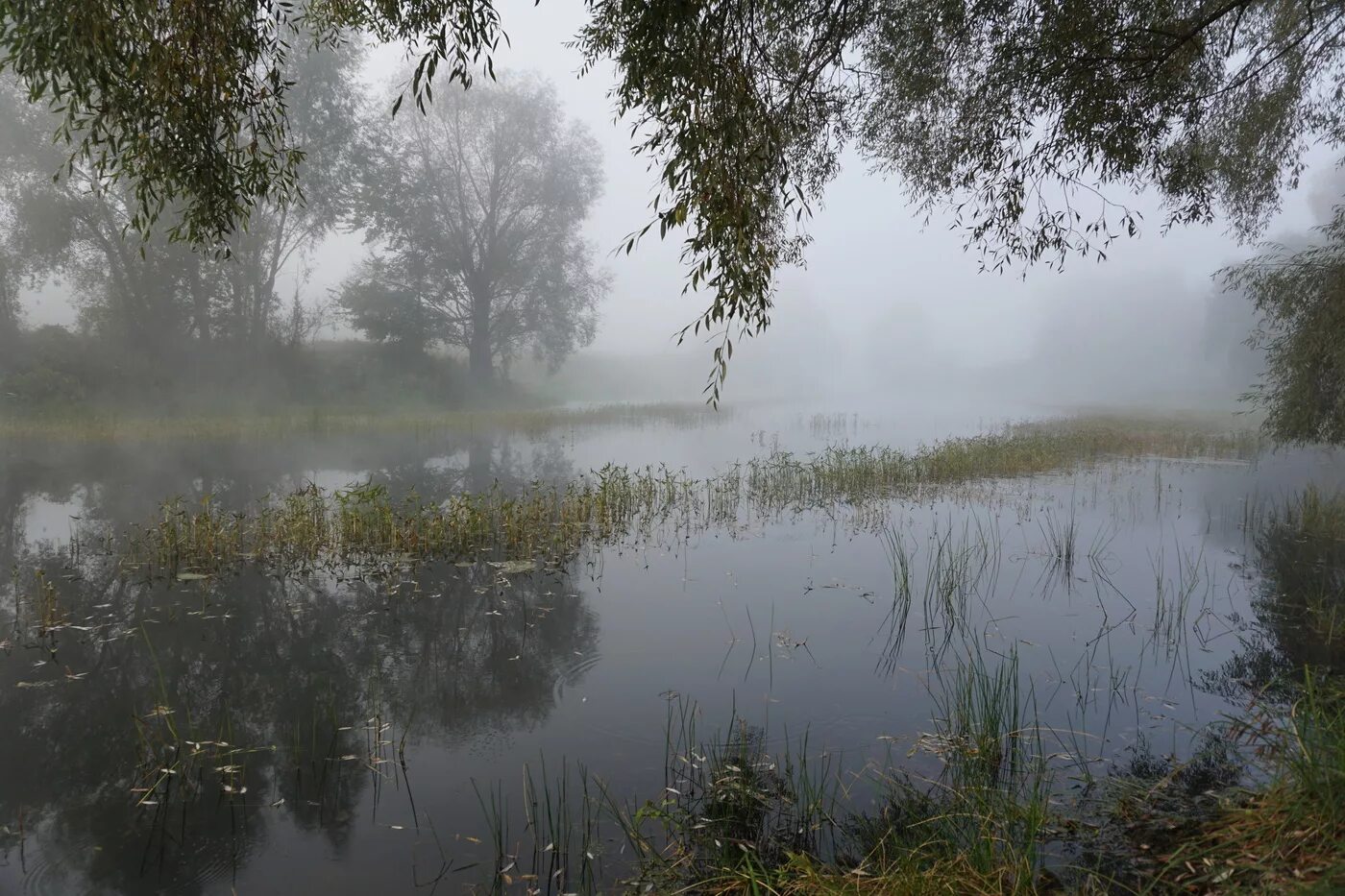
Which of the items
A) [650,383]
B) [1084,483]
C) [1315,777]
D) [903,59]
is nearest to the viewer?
[1315,777]

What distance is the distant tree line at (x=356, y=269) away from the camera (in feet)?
95.6

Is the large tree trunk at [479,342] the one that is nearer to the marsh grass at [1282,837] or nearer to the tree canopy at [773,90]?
the tree canopy at [773,90]

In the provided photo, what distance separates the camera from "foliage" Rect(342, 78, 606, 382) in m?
39.2

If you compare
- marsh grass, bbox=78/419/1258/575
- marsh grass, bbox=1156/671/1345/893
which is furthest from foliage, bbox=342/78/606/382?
marsh grass, bbox=1156/671/1345/893

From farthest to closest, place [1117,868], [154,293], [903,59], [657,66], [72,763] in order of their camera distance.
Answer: [154,293], [903,59], [657,66], [72,763], [1117,868]

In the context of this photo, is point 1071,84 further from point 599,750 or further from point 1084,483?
point 1084,483

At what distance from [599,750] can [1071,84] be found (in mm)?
8977

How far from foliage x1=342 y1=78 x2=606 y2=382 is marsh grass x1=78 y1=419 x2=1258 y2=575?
2549cm

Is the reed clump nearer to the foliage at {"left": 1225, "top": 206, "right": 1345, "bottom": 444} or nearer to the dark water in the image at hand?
the dark water

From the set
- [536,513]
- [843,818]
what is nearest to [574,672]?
[843,818]

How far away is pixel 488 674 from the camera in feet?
22.9

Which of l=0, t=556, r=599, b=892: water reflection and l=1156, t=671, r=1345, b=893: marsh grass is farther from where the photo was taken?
l=0, t=556, r=599, b=892: water reflection

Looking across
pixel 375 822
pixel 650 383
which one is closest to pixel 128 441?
pixel 375 822

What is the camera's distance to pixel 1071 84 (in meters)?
8.91
